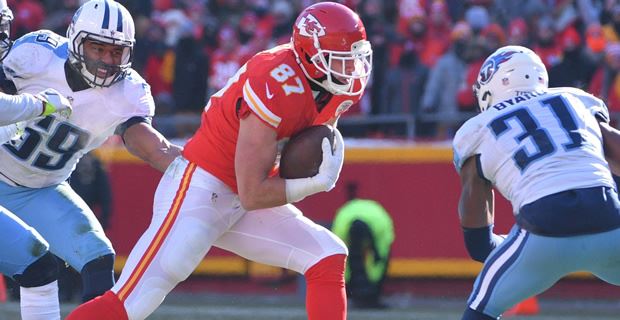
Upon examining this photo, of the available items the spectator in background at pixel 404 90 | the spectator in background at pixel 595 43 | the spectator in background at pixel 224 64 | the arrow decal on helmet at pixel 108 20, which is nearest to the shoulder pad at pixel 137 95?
the arrow decal on helmet at pixel 108 20

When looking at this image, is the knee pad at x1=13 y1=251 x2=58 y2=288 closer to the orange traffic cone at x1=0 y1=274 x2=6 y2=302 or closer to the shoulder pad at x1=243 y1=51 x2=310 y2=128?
the shoulder pad at x1=243 y1=51 x2=310 y2=128

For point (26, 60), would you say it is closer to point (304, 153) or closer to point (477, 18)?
point (304, 153)

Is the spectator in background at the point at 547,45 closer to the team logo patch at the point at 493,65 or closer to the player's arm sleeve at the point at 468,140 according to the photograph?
the team logo patch at the point at 493,65

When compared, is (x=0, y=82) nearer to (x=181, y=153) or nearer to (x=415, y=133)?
(x=181, y=153)

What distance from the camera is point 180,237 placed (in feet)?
15.3

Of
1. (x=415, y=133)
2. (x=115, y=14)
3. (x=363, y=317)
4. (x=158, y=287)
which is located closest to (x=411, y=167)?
(x=415, y=133)

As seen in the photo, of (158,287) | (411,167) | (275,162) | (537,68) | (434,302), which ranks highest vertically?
(537,68)

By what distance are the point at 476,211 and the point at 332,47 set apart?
834 millimetres

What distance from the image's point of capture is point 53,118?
5.35 metres

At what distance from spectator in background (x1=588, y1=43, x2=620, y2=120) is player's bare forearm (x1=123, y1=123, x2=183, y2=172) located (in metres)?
4.92

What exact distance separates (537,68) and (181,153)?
1.51 meters

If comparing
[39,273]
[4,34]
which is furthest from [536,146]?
[4,34]

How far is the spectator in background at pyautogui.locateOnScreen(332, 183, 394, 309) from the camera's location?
8.38 metres

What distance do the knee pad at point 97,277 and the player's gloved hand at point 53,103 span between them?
65 cm
